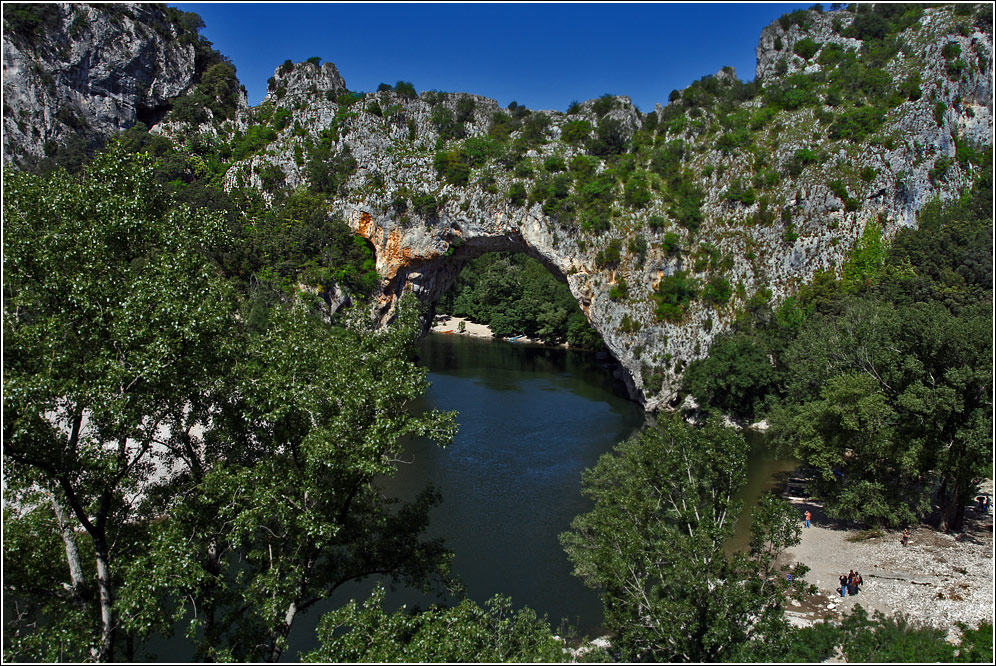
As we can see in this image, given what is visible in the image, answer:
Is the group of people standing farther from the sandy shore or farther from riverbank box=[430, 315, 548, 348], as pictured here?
the sandy shore

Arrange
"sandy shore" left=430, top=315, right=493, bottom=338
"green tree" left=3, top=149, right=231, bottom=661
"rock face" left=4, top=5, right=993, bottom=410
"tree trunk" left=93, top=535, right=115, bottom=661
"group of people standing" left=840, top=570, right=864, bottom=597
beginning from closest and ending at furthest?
"green tree" left=3, top=149, right=231, bottom=661 → "tree trunk" left=93, top=535, right=115, bottom=661 → "group of people standing" left=840, top=570, right=864, bottom=597 → "rock face" left=4, top=5, right=993, bottom=410 → "sandy shore" left=430, top=315, right=493, bottom=338

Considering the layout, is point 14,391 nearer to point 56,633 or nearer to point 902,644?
point 56,633

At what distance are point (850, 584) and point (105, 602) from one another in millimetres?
16287

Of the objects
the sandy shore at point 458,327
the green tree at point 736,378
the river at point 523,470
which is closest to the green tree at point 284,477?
the river at point 523,470

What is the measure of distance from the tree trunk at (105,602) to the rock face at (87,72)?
40490mm

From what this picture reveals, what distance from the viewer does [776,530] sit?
1078 cm

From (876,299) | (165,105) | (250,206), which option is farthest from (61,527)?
(165,105)

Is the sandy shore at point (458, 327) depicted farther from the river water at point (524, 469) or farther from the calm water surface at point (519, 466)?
the river water at point (524, 469)

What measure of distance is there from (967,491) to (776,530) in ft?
36.3

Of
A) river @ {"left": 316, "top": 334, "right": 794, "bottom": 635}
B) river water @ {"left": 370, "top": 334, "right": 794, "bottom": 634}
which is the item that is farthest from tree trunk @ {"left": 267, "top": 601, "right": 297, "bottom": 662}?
river @ {"left": 316, "top": 334, "right": 794, "bottom": 635}

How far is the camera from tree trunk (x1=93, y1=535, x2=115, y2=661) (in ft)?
26.9

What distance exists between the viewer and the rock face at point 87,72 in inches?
1575

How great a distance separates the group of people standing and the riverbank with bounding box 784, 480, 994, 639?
0.47 ft

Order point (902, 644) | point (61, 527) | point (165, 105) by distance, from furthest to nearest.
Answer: point (165, 105) → point (902, 644) → point (61, 527)
